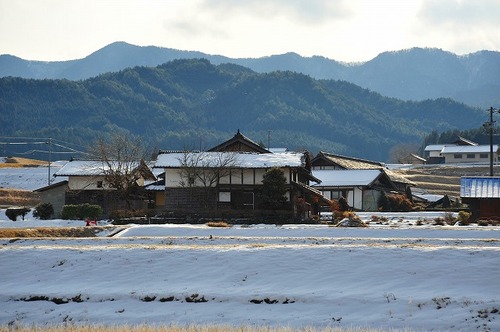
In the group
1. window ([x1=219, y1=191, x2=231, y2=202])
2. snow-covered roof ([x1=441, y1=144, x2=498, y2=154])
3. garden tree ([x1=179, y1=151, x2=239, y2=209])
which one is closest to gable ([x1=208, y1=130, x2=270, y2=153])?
garden tree ([x1=179, y1=151, x2=239, y2=209])

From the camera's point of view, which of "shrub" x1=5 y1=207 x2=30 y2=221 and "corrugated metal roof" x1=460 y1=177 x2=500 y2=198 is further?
"shrub" x1=5 y1=207 x2=30 y2=221

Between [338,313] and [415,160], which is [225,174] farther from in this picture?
[415,160]

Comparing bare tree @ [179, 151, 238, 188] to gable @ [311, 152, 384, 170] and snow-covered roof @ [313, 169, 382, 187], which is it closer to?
snow-covered roof @ [313, 169, 382, 187]

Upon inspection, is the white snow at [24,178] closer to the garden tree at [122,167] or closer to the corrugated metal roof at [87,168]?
the garden tree at [122,167]

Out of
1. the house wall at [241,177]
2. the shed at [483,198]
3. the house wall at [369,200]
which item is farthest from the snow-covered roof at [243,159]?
the house wall at [369,200]

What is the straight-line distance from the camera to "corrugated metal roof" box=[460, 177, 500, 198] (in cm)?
4762

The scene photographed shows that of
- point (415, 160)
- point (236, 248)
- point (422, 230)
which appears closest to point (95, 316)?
point (236, 248)

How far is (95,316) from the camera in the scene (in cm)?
2241

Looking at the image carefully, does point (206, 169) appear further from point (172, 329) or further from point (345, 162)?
point (172, 329)

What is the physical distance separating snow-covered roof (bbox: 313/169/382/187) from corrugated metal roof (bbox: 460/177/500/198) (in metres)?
23.0

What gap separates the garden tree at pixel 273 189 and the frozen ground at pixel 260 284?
20682 mm

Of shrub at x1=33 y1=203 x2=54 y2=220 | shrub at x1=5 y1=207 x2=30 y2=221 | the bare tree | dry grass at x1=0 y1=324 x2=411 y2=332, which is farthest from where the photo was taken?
shrub at x1=33 y1=203 x2=54 y2=220

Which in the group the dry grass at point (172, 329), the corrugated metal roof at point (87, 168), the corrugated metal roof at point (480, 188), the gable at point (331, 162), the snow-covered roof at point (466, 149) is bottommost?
the dry grass at point (172, 329)

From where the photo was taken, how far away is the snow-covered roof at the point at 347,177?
240ft
